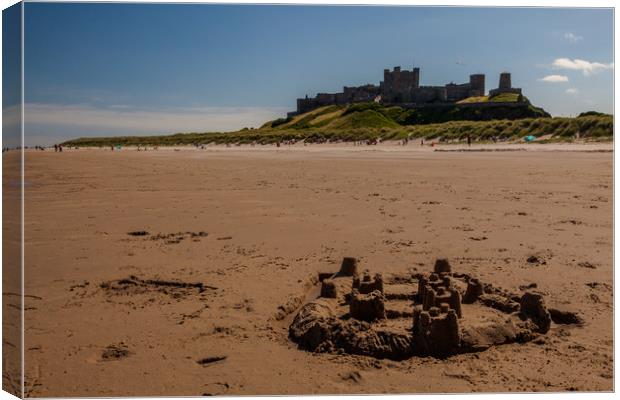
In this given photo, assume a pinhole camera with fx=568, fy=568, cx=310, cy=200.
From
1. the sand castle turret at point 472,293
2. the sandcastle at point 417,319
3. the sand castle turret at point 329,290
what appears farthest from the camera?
the sand castle turret at point 329,290

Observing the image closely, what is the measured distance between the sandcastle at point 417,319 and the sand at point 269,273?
0.11 meters

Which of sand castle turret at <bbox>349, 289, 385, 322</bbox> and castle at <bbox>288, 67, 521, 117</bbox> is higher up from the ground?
castle at <bbox>288, 67, 521, 117</bbox>

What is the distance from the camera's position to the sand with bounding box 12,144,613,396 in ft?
13.0

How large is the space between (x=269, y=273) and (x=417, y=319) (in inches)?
100

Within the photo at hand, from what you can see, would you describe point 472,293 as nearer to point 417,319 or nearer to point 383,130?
point 417,319

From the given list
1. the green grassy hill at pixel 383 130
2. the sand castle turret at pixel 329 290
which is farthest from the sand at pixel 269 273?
the green grassy hill at pixel 383 130

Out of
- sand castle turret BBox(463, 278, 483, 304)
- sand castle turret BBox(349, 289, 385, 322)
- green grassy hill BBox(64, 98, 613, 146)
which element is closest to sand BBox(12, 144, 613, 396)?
sand castle turret BBox(349, 289, 385, 322)

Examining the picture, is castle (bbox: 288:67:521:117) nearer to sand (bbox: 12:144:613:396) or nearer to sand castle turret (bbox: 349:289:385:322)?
sand (bbox: 12:144:613:396)

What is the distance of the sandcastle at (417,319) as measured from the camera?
4.24 meters

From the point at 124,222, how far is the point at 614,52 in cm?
811

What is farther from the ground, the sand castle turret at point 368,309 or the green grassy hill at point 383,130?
the green grassy hill at point 383,130

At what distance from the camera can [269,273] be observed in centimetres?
653

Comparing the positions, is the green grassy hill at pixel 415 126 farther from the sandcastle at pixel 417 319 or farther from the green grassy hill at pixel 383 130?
the sandcastle at pixel 417 319

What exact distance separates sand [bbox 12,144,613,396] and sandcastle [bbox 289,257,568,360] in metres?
0.11
